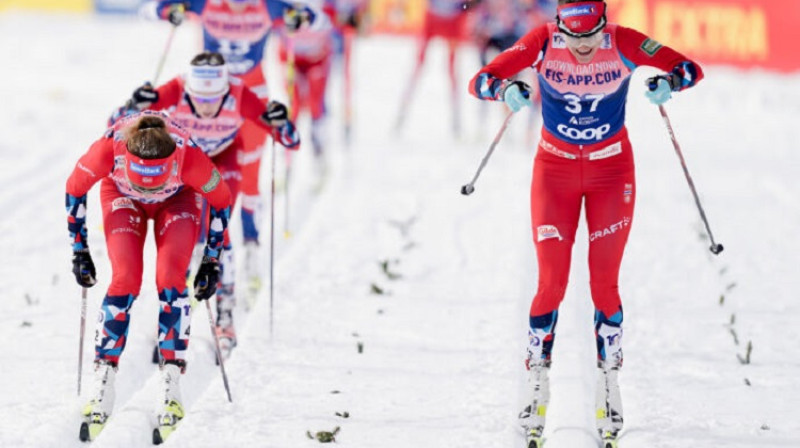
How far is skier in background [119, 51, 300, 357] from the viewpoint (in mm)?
7203

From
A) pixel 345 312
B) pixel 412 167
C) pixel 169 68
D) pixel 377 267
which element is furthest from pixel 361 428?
pixel 169 68

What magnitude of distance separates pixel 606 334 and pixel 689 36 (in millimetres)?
12966

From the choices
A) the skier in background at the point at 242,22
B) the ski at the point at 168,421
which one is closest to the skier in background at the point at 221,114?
Answer: the skier in background at the point at 242,22

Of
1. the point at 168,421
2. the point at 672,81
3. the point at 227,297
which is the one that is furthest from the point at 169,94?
the point at 672,81

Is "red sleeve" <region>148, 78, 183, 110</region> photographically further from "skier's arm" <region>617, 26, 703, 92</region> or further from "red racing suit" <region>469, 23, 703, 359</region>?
"skier's arm" <region>617, 26, 703, 92</region>

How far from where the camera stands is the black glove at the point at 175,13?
9023mm

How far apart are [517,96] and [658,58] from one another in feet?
2.39

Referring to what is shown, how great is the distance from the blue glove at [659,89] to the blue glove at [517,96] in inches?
23.9

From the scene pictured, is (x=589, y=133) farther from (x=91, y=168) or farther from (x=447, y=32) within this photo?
(x=447, y=32)

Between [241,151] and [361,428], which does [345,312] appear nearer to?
[241,151]

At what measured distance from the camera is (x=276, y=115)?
735cm

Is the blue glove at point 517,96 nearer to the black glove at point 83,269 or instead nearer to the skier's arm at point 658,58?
the skier's arm at point 658,58

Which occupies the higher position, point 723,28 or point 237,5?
point 723,28

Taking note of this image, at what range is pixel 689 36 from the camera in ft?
59.0
